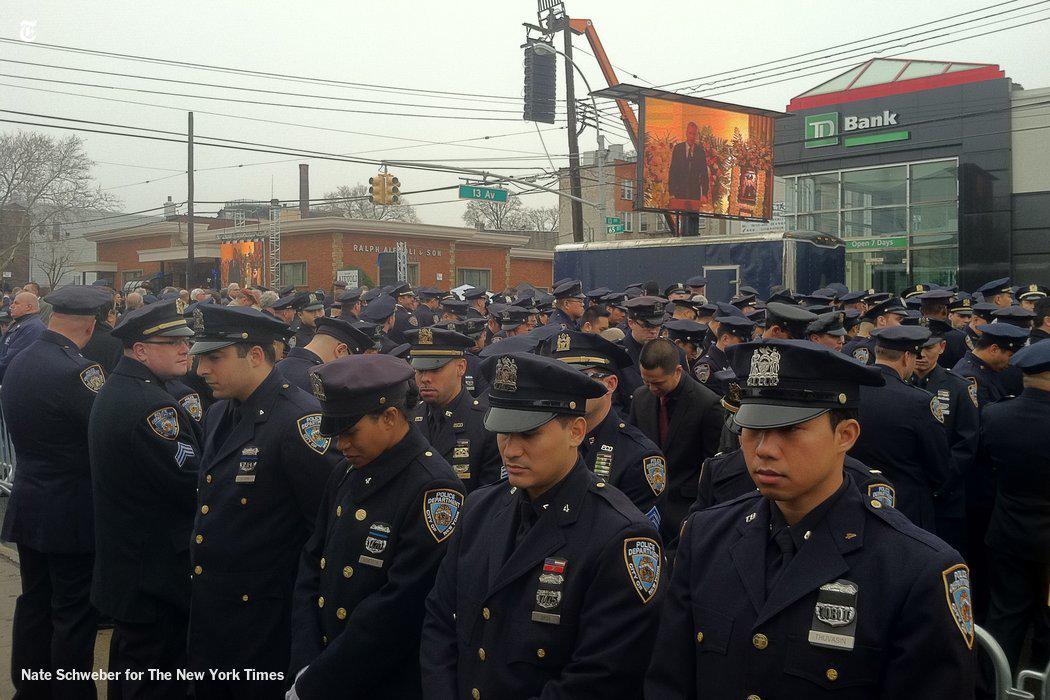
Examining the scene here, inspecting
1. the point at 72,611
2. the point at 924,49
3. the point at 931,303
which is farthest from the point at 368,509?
the point at 924,49

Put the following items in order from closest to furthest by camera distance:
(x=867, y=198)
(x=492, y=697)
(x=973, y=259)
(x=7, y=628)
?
1. (x=492, y=697)
2. (x=7, y=628)
3. (x=973, y=259)
4. (x=867, y=198)

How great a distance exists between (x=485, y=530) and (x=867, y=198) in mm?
29613

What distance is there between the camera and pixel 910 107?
92.7 feet

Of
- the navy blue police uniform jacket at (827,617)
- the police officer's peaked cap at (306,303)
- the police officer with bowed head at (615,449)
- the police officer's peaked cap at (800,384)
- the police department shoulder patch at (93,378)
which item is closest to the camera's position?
the navy blue police uniform jacket at (827,617)

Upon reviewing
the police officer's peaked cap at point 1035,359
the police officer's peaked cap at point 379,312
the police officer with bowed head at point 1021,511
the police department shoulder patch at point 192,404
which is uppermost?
the police officer's peaked cap at point 379,312

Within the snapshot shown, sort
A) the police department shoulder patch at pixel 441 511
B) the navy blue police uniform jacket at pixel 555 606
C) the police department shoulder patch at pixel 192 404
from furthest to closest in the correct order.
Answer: the police department shoulder patch at pixel 192 404, the police department shoulder patch at pixel 441 511, the navy blue police uniform jacket at pixel 555 606

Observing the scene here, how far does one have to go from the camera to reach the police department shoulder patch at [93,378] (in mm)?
5288

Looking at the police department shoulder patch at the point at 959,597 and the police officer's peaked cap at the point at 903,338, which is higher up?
the police officer's peaked cap at the point at 903,338

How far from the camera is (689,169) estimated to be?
27.4 metres

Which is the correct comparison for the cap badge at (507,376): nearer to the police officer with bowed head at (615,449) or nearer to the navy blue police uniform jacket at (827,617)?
the navy blue police uniform jacket at (827,617)

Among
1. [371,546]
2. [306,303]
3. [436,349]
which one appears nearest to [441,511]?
[371,546]

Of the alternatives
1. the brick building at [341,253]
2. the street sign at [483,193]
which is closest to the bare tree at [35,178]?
the brick building at [341,253]

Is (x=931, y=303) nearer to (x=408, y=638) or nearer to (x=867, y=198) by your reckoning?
(x=408, y=638)

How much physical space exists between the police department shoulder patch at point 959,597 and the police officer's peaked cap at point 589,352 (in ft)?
8.94
